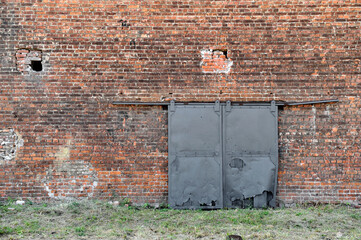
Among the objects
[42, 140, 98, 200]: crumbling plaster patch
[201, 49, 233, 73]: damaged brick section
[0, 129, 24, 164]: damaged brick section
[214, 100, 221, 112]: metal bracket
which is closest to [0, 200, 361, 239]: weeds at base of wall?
[42, 140, 98, 200]: crumbling plaster patch

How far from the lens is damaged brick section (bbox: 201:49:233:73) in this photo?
5.52m

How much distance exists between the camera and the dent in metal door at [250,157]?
5406mm

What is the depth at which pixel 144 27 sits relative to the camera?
551 centimetres

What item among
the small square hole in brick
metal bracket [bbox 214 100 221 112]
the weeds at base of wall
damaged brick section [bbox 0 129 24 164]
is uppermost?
the small square hole in brick

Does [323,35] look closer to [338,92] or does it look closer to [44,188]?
[338,92]

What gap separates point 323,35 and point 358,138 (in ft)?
6.98

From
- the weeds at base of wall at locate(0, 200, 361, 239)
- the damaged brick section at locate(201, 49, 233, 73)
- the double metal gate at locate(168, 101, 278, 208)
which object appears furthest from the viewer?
the damaged brick section at locate(201, 49, 233, 73)

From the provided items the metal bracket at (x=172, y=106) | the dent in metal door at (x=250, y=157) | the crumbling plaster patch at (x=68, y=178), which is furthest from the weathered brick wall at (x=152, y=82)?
the dent in metal door at (x=250, y=157)

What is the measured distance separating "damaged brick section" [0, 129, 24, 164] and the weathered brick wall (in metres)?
0.04

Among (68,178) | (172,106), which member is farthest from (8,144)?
(172,106)

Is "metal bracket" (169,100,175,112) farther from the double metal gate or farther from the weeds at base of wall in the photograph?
the weeds at base of wall

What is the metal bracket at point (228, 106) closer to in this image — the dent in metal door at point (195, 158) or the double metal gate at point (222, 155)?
the double metal gate at point (222, 155)

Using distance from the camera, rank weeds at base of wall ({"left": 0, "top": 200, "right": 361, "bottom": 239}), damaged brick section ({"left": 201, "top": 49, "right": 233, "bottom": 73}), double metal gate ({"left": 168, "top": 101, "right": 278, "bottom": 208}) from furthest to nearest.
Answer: damaged brick section ({"left": 201, "top": 49, "right": 233, "bottom": 73})
double metal gate ({"left": 168, "top": 101, "right": 278, "bottom": 208})
weeds at base of wall ({"left": 0, "top": 200, "right": 361, "bottom": 239})

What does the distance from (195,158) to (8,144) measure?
11.9 ft
